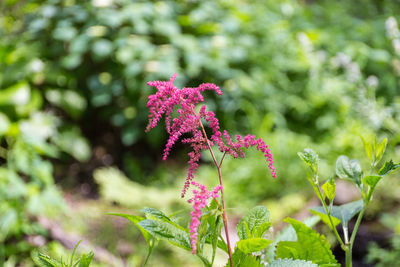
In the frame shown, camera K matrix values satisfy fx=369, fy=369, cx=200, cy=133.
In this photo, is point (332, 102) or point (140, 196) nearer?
point (140, 196)

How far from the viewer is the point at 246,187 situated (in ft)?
9.84

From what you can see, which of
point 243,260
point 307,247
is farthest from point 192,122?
point 307,247

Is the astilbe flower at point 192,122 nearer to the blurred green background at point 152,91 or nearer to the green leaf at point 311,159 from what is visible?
the green leaf at point 311,159

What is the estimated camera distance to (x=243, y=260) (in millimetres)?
658

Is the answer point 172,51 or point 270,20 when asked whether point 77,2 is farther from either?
point 270,20

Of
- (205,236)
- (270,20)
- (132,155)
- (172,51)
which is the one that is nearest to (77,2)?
(172,51)

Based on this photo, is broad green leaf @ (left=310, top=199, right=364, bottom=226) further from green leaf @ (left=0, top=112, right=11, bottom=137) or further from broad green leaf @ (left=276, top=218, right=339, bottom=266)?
green leaf @ (left=0, top=112, right=11, bottom=137)

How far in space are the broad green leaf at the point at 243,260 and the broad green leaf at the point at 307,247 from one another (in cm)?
11

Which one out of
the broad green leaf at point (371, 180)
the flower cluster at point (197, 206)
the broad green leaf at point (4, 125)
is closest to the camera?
the flower cluster at point (197, 206)

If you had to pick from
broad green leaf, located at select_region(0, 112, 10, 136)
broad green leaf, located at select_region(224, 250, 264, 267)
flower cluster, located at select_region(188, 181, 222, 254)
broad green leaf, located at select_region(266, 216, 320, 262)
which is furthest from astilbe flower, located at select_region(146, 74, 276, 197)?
broad green leaf, located at select_region(0, 112, 10, 136)

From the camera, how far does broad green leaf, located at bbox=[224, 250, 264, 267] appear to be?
0.65 m

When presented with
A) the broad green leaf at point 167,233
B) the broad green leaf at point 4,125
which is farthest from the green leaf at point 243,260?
the broad green leaf at point 4,125

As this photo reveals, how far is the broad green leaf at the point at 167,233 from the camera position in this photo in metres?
0.59

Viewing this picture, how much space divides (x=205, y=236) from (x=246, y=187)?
243 cm
